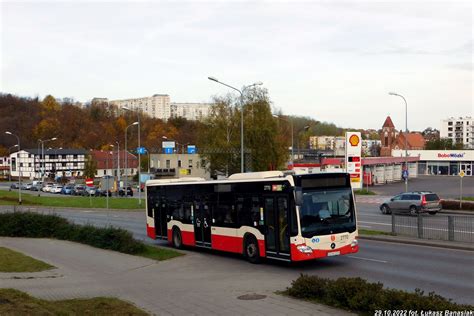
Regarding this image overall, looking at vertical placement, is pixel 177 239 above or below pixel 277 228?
below

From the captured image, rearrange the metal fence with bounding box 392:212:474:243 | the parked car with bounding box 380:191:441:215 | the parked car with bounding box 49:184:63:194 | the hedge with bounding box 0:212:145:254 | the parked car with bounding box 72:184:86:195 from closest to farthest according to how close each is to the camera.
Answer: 1. the metal fence with bounding box 392:212:474:243
2. the hedge with bounding box 0:212:145:254
3. the parked car with bounding box 380:191:441:215
4. the parked car with bounding box 72:184:86:195
5. the parked car with bounding box 49:184:63:194

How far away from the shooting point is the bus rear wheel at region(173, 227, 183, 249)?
22.5 m

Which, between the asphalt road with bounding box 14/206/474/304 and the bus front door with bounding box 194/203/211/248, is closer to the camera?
the asphalt road with bounding box 14/206/474/304

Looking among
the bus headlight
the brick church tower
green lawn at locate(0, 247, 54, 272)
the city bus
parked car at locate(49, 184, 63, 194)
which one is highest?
the brick church tower

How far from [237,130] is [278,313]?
57800 millimetres

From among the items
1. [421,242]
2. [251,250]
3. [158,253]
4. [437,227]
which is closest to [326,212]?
[251,250]

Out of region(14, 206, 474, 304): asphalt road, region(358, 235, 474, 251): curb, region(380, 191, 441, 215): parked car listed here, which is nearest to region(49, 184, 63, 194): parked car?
region(380, 191, 441, 215): parked car

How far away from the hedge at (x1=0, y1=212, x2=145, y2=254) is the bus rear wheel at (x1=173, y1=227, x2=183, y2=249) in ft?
6.39

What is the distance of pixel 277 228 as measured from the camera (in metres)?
17.0

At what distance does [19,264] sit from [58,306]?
831 cm

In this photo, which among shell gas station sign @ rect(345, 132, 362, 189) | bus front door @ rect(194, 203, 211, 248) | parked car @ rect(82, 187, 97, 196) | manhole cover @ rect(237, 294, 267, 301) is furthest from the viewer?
parked car @ rect(82, 187, 97, 196)

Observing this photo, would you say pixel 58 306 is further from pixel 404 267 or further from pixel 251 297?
pixel 404 267

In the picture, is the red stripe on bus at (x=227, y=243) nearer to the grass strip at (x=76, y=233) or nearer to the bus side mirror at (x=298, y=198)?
the grass strip at (x=76, y=233)

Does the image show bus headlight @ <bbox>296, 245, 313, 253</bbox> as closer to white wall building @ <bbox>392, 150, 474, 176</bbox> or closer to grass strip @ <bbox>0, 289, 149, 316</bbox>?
grass strip @ <bbox>0, 289, 149, 316</bbox>
